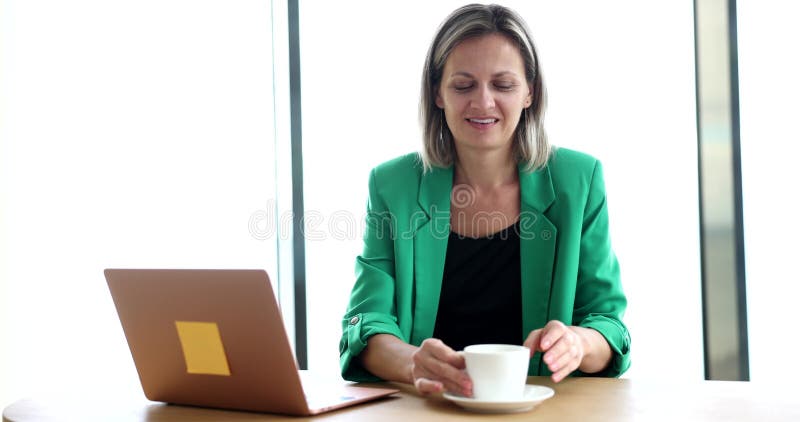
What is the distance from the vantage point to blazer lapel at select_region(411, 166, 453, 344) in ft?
Answer: 5.29

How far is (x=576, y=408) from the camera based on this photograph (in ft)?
3.39

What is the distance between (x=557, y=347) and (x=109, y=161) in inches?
60.6

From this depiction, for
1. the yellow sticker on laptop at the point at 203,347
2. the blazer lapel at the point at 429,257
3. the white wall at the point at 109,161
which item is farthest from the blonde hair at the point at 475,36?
the white wall at the point at 109,161

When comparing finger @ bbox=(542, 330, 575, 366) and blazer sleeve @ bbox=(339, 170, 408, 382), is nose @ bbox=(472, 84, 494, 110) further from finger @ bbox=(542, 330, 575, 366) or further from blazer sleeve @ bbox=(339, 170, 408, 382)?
finger @ bbox=(542, 330, 575, 366)

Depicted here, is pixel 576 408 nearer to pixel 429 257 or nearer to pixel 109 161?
pixel 429 257

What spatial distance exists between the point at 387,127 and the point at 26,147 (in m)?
1.34

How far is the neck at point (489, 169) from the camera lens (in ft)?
5.75

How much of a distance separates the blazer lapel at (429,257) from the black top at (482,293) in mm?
47

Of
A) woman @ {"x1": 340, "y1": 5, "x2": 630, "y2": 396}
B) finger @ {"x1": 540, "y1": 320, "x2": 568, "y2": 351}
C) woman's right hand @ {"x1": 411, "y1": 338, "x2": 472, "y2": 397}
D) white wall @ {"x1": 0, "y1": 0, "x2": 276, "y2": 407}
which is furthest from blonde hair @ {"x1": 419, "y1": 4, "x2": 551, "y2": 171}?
white wall @ {"x1": 0, "y1": 0, "x2": 276, "y2": 407}

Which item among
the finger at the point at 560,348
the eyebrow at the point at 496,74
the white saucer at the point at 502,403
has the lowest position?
the white saucer at the point at 502,403

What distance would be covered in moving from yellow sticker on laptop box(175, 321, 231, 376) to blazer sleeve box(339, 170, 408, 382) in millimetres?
381

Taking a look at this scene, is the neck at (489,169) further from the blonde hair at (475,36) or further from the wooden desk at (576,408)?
the wooden desk at (576,408)

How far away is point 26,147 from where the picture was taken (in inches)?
77.7

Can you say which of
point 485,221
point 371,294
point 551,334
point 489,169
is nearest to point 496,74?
point 489,169
